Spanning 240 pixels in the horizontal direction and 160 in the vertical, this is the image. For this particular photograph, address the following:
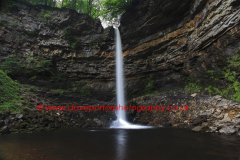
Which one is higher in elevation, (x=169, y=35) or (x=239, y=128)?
(x=169, y=35)

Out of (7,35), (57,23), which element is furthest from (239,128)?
(7,35)

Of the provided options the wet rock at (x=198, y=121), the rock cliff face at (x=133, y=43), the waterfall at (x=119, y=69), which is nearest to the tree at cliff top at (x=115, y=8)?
the rock cliff face at (x=133, y=43)

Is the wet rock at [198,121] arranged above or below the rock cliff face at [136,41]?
below

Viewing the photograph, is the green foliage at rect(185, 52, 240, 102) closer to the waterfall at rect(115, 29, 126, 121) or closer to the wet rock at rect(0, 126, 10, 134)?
the waterfall at rect(115, 29, 126, 121)

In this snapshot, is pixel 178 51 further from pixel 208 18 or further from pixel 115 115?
pixel 115 115

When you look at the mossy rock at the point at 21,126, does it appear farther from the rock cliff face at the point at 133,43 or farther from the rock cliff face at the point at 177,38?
the rock cliff face at the point at 177,38

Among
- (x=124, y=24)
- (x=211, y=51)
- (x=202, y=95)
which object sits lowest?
(x=202, y=95)

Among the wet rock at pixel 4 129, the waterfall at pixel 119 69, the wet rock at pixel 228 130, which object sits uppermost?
the waterfall at pixel 119 69

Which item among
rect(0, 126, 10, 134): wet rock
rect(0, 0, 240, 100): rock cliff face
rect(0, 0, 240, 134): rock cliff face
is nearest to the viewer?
rect(0, 126, 10, 134): wet rock

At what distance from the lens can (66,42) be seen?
66.3ft

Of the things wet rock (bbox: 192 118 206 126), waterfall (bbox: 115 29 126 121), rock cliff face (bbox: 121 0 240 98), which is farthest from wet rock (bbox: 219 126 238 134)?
waterfall (bbox: 115 29 126 121)

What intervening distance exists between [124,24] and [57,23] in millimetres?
10657

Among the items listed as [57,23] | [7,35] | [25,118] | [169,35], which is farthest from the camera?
[57,23]
